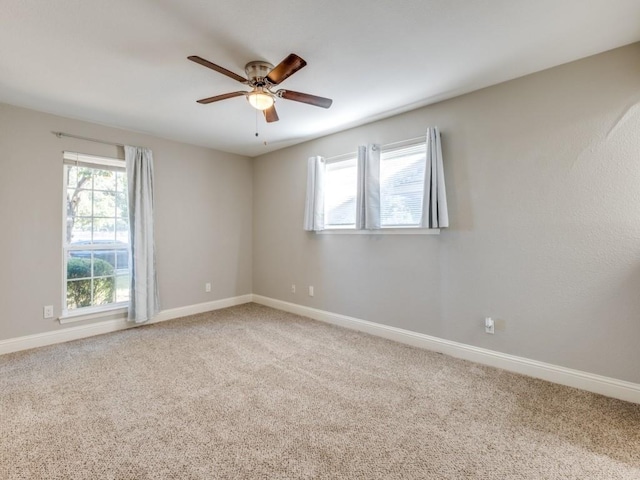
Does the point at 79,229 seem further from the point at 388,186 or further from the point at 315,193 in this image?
the point at 388,186

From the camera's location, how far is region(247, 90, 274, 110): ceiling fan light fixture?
2.28 m

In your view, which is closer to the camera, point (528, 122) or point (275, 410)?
point (275, 410)

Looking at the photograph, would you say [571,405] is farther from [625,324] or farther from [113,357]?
[113,357]

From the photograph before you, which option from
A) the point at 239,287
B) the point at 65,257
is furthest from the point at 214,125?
the point at 239,287

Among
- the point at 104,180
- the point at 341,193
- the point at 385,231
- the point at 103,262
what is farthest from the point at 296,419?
the point at 104,180

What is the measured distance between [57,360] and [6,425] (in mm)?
1093

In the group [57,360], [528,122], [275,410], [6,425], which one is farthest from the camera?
[57,360]

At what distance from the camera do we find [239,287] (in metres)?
4.91

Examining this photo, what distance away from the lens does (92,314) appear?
3.48m

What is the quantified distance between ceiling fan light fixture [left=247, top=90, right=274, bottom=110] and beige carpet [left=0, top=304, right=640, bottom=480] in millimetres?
2201

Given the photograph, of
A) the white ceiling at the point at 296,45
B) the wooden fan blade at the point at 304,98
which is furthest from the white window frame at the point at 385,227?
the wooden fan blade at the point at 304,98

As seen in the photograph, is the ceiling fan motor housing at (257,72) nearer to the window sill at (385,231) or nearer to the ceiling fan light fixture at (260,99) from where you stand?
the ceiling fan light fixture at (260,99)

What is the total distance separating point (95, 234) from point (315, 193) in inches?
108

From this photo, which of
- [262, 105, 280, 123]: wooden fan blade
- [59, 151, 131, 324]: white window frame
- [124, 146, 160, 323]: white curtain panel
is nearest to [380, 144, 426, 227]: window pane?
[262, 105, 280, 123]: wooden fan blade
